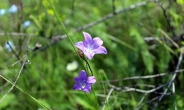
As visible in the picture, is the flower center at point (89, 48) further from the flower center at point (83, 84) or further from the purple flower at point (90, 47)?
the flower center at point (83, 84)

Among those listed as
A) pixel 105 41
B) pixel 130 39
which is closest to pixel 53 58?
pixel 105 41

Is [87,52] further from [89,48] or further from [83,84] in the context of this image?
[83,84]

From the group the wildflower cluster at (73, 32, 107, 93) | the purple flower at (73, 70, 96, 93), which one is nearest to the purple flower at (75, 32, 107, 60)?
the wildflower cluster at (73, 32, 107, 93)

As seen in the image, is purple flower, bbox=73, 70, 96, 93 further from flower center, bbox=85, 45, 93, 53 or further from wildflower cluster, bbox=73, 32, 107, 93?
flower center, bbox=85, 45, 93, 53

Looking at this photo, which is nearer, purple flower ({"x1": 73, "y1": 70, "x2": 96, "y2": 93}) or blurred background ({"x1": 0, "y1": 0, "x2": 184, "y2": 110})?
purple flower ({"x1": 73, "y1": 70, "x2": 96, "y2": 93})

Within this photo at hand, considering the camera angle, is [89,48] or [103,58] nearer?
[89,48]

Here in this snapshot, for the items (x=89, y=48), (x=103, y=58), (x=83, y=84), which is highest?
(x=103, y=58)

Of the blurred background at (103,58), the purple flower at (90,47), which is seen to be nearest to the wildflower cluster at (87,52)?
the purple flower at (90,47)

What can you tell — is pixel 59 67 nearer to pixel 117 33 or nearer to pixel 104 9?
pixel 117 33

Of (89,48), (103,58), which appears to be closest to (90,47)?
(89,48)
